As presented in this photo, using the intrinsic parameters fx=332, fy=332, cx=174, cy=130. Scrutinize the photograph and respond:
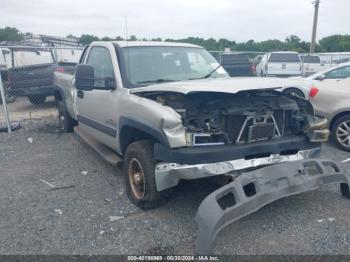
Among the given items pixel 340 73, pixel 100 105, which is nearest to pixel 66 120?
pixel 100 105

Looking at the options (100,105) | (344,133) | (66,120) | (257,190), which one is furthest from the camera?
(66,120)

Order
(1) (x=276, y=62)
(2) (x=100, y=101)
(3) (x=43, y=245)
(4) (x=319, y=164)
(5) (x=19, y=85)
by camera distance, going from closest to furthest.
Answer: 1. (3) (x=43, y=245)
2. (4) (x=319, y=164)
3. (2) (x=100, y=101)
4. (5) (x=19, y=85)
5. (1) (x=276, y=62)

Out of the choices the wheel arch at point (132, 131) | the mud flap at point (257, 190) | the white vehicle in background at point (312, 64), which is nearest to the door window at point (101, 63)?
the wheel arch at point (132, 131)

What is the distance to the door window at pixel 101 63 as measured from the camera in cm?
438

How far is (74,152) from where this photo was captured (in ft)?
19.9

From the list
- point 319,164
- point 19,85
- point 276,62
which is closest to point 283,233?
point 319,164

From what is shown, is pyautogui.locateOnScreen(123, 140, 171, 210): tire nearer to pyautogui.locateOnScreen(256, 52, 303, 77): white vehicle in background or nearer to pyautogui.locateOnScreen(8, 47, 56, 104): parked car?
pyautogui.locateOnScreen(8, 47, 56, 104): parked car

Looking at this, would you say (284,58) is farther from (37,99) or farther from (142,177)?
(142,177)

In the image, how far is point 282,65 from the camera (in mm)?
14906

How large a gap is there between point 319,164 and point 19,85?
30.8ft

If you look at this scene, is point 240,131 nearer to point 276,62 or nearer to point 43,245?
point 43,245

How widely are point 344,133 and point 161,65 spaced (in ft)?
11.3

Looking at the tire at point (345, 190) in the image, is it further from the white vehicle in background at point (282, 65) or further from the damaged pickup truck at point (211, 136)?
the white vehicle in background at point (282, 65)

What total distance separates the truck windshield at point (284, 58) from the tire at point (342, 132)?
32.9ft
